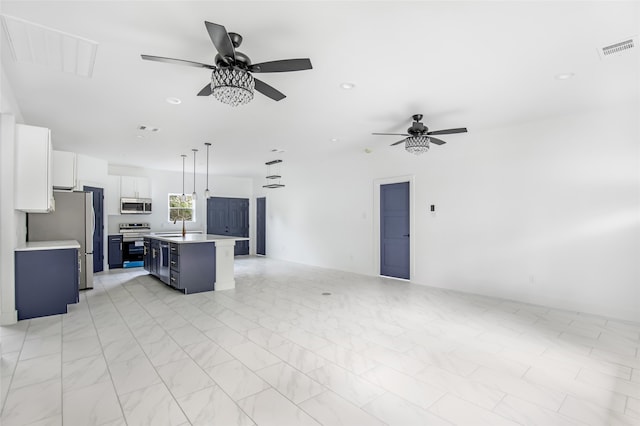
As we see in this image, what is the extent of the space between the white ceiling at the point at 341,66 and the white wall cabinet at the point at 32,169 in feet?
1.57

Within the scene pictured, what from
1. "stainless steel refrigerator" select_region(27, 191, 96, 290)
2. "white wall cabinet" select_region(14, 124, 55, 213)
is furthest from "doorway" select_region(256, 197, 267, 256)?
"white wall cabinet" select_region(14, 124, 55, 213)

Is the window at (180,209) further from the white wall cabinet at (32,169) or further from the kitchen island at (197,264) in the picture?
the white wall cabinet at (32,169)

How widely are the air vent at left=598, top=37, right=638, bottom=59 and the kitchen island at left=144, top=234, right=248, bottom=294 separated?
5.33m

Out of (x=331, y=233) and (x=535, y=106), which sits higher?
(x=535, y=106)

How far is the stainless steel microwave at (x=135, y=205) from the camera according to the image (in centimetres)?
798

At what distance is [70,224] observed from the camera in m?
5.32

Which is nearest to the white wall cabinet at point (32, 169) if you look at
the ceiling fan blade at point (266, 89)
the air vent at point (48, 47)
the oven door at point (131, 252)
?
the air vent at point (48, 47)

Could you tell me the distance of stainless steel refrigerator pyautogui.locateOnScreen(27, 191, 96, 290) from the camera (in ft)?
16.6

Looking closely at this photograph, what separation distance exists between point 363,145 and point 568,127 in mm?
3262

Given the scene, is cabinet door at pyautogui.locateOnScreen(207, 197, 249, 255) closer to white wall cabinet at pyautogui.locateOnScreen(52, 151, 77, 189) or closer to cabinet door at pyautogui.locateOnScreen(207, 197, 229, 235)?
cabinet door at pyautogui.locateOnScreen(207, 197, 229, 235)

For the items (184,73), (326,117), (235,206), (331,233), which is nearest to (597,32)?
(326,117)

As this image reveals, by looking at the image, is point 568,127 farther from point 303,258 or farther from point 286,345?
point 303,258

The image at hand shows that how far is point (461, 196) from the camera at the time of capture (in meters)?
5.41

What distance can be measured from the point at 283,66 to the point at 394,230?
4782 millimetres
